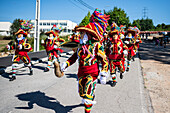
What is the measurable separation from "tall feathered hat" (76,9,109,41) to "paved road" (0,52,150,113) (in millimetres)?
2046

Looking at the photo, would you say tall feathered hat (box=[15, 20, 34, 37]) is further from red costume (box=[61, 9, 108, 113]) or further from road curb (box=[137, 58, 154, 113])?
road curb (box=[137, 58, 154, 113])

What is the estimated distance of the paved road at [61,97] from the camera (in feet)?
14.5

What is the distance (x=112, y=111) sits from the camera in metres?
4.31

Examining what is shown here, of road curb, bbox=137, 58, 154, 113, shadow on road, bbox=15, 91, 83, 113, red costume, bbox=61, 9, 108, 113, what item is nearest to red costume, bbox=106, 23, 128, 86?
road curb, bbox=137, 58, 154, 113

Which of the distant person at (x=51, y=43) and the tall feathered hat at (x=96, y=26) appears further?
the distant person at (x=51, y=43)

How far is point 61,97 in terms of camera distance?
521 centimetres

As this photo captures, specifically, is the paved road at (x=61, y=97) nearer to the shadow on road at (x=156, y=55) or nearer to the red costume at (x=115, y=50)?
the red costume at (x=115, y=50)

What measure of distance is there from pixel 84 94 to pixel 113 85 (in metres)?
3.27

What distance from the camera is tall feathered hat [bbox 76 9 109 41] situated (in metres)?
3.43

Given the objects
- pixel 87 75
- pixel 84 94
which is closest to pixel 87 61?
pixel 87 75

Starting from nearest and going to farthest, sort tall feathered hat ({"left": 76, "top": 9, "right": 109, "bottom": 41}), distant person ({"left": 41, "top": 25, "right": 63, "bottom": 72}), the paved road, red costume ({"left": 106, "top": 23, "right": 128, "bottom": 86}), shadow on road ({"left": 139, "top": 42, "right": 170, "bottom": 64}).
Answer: tall feathered hat ({"left": 76, "top": 9, "right": 109, "bottom": 41})
the paved road
red costume ({"left": 106, "top": 23, "right": 128, "bottom": 86})
distant person ({"left": 41, "top": 25, "right": 63, "bottom": 72})
shadow on road ({"left": 139, "top": 42, "right": 170, "bottom": 64})

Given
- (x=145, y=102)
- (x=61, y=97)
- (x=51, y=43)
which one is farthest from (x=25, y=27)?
(x=145, y=102)

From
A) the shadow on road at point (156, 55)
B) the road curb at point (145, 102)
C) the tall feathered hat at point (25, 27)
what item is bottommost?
the road curb at point (145, 102)

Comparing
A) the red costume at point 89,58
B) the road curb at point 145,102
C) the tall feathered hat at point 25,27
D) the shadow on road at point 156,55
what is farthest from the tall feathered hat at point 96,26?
the shadow on road at point 156,55
